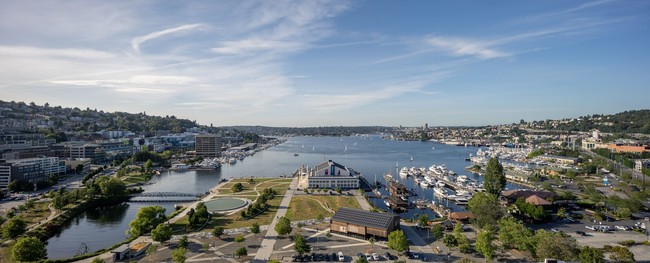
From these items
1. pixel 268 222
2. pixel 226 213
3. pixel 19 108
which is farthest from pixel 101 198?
pixel 19 108

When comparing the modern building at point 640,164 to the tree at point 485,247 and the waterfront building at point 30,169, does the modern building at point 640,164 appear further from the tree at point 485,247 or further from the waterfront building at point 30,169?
the waterfront building at point 30,169

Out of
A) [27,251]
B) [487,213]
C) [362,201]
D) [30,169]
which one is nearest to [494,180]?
[362,201]

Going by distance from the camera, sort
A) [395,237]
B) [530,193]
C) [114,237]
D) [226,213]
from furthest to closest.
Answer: [530,193]
[226,213]
[114,237]
[395,237]

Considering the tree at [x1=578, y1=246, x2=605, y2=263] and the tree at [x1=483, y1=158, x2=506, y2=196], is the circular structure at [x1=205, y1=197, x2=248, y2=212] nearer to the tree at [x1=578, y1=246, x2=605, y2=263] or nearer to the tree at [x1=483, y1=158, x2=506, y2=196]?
the tree at [x1=483, y1=158, x2=506, y2=196]

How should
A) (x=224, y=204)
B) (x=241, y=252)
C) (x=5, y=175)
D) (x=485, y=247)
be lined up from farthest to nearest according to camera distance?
(x=5, y=175), (x=224, y=204), (x=241, y=252), (x=485, y=247)

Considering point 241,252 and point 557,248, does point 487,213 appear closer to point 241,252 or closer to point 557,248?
point 557,248

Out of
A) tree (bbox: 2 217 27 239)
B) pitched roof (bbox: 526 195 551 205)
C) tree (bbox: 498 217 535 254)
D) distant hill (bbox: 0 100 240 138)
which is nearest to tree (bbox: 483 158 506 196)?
pitched roof (bbox: 526 195 551 205)

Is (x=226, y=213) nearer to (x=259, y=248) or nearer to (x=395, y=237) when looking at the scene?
(x=259, y=248)
